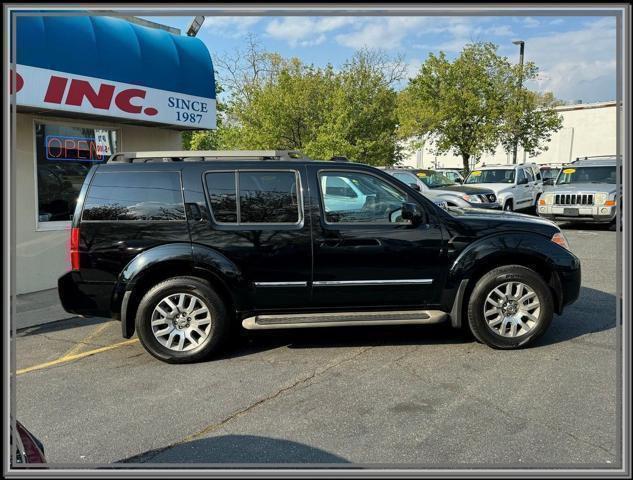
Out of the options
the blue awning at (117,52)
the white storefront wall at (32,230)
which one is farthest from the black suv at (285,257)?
the white storefront wall at (32,230)

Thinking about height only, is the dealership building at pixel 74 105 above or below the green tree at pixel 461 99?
below

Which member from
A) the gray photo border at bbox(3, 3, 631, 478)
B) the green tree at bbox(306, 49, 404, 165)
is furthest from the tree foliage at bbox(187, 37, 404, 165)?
the gray photo border at bbox(3, 3, 631, 478)

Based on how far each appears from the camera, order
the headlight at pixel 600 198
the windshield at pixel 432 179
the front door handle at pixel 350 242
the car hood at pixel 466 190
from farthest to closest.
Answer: the windshield at pixel 432 179
the car hood at pixel 466 190
the headlight at pixel 600 198
the front door handle at pixel 350 242

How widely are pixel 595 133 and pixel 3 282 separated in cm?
A: 3126

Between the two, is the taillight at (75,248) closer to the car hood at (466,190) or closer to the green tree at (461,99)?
the car hood at (466,190)

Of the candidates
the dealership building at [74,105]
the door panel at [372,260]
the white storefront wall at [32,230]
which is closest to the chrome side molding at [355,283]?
the door panel at [372,260]

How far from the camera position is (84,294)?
4527 mm

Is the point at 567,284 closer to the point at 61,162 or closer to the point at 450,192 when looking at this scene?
the point at 61,162

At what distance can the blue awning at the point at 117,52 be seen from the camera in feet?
22.3

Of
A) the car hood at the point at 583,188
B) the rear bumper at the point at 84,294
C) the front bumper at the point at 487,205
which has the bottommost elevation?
the rear bumper at the point at 84,294

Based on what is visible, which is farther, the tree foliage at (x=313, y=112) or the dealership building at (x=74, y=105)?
the tree foliage at (x=313, y=112)

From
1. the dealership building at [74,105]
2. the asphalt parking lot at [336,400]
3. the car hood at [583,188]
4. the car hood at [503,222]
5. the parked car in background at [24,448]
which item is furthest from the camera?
the car hood at [583,188]

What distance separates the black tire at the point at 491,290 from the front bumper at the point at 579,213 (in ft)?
30.9

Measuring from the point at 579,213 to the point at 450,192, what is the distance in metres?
3.43
